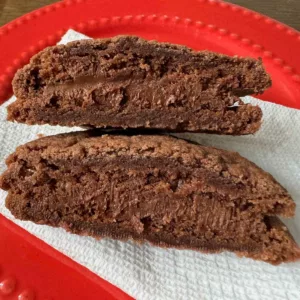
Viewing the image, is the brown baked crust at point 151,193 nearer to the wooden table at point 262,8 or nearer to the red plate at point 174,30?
the red plate at point 174,30

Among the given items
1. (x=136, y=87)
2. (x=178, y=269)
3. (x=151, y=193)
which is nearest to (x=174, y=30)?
(x=136, y=87)

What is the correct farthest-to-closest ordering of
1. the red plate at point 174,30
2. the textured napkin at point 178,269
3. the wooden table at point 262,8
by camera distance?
the wooden table at point 262,8 < the red plate at point 174,30 < the textured napkin at point 178,269

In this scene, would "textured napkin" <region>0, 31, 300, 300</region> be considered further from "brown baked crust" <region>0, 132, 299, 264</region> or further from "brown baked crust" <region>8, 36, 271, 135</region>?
"brown baked crust" <region>8, 36, 271, 135</region>

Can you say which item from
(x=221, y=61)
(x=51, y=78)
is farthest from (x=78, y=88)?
(x=221, y=61)

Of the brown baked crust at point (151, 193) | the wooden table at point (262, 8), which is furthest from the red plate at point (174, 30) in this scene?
the brown baked crust at point (151, 193)

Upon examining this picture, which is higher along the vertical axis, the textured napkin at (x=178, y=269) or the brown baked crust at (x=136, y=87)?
the brown baked crust at (x=136, y=87)

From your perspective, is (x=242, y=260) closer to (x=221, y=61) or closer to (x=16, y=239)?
(x=221, y=61)
